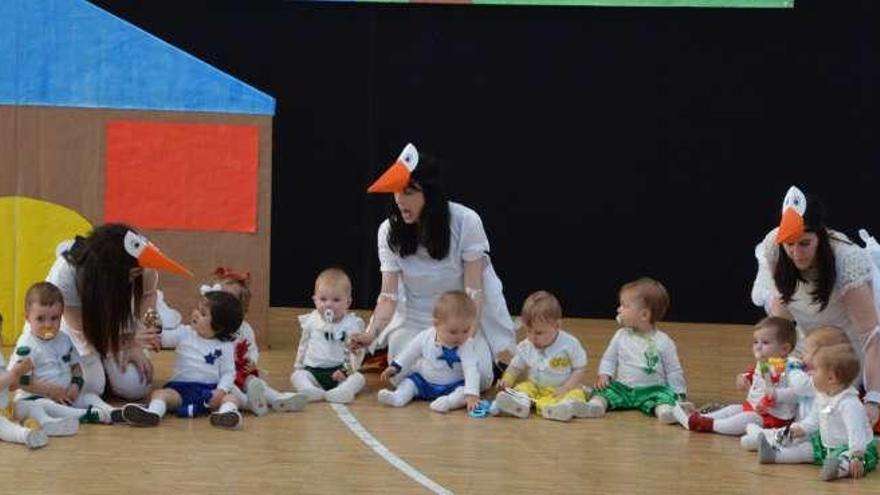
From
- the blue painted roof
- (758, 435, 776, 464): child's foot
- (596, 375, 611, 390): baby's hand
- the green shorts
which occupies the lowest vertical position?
(758, 435, 776, 464): child's foot

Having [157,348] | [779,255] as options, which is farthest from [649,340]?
[157,348]

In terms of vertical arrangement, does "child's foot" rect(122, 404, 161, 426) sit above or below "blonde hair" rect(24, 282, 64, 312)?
below

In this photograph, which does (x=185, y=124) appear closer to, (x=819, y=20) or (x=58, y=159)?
(x=58, y=159)

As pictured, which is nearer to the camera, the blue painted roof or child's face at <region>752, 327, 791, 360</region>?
child's face at <region>752, 327, 791, 360</region>

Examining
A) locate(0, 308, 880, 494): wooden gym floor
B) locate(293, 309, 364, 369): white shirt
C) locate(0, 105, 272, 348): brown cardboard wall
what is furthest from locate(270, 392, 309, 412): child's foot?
locate(0, 105, 272, 348): brown cardboard wall

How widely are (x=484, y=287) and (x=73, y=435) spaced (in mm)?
2043

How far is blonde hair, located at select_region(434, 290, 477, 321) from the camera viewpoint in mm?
6840

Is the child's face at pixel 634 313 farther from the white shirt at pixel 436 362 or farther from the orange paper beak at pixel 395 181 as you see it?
the orange paper beak at pixel 395 181

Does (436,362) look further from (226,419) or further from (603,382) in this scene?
(226,419)

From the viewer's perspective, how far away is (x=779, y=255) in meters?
6.56

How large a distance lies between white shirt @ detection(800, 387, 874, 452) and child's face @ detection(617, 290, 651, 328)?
1.17m

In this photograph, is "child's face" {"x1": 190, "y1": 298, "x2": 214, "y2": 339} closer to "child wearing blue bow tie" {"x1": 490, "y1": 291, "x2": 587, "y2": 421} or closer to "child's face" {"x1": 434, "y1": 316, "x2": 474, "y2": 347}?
A: "child's face" {"x1": 434, "y1": 316, "x2": 474, "y2": 347}

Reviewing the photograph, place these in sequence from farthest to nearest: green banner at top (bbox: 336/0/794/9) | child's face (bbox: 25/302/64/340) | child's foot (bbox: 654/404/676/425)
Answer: green banner at top (bbox: 336/0/794/9)
child's foot (bbox: 654/404/676/425)
child's face (bbox: 25/302/64/340)

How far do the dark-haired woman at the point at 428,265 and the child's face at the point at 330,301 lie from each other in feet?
0.51
